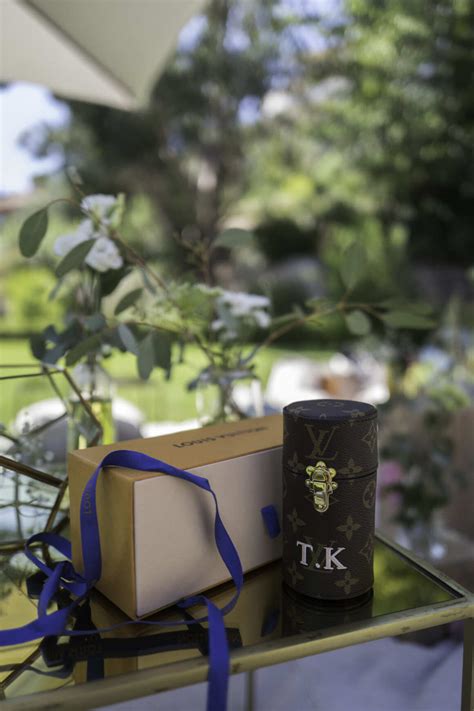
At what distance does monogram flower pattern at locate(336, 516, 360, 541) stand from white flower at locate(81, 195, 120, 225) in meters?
0.50

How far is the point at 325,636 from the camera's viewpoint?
0.55 meters

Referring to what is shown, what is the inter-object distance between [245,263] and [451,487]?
328 inches

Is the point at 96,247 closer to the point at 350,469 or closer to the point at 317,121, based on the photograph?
the point at 350,469

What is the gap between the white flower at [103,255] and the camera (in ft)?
2.64

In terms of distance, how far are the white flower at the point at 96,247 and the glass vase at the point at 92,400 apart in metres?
0.14

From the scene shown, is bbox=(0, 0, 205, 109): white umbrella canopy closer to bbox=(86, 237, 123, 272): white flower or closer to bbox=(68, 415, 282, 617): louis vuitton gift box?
bbox=(86, 237, 123, 272): white flower

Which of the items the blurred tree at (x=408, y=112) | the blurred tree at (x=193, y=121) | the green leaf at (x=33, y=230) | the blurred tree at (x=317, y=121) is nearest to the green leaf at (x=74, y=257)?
the green leaf at (x=33, y=230)

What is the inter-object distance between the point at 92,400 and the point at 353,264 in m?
0.40

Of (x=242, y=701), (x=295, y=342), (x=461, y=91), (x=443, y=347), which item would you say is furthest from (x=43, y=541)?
(x=295, y=342)

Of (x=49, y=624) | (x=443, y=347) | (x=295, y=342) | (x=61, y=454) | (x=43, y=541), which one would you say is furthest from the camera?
(x=295, y=342)

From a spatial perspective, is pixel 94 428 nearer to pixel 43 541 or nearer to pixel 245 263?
pixel 43 541

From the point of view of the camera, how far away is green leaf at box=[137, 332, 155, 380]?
73 centimetres

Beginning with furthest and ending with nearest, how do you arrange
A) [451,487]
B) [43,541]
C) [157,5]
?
[451,487], [157,5], [43,541]

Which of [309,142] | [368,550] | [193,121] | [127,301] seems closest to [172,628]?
[368,550]
